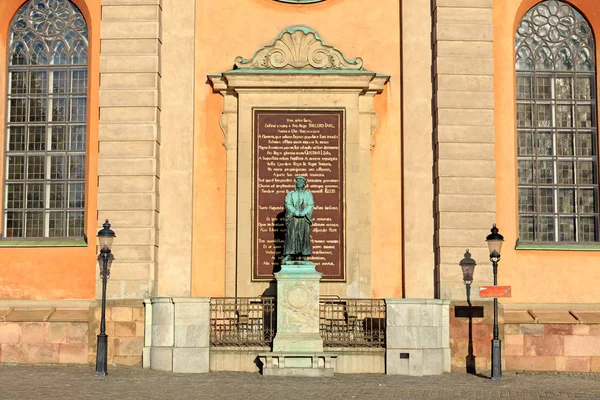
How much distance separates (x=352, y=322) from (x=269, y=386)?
4.51 m

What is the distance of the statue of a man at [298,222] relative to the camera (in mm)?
21812

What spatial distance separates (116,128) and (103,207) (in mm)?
2046

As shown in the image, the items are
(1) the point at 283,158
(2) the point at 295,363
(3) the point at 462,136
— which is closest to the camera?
(2) the point at 295,363

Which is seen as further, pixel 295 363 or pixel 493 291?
pixel 493 291

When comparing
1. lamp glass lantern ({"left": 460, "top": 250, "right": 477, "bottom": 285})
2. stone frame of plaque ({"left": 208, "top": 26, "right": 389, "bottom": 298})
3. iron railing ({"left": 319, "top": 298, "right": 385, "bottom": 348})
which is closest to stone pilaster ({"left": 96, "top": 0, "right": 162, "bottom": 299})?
stone frame of plaque ({"left": 208, "top": 26, "right": 389, "bottom": 298})

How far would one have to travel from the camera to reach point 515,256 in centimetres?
2389

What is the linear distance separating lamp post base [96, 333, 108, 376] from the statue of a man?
14.7 ft

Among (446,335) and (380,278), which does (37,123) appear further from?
(446,335)

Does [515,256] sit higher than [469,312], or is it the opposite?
[515,256]

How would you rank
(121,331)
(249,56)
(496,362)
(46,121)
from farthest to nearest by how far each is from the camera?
1. (46,121)
2. (249,56)
3. (121,331)
4. (496,362)

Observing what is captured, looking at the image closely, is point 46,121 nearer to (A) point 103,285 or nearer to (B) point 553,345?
(A) point 103,285

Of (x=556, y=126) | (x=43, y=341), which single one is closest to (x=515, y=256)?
(x=556, y=126)

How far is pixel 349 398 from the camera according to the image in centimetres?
1730

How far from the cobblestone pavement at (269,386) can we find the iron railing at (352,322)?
105 cm
